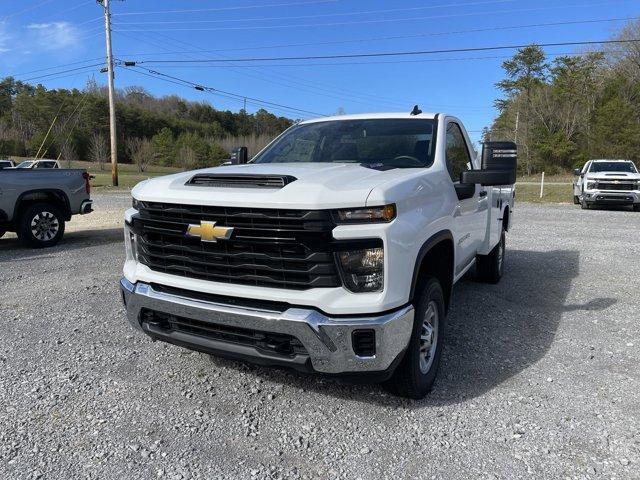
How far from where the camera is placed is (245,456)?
2.77 m

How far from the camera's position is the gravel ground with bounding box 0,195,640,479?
2707mm

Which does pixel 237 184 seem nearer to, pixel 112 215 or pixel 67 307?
pixel 67 307

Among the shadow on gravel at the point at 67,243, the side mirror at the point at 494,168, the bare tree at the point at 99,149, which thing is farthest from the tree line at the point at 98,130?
the side mirror at the point at 494,168

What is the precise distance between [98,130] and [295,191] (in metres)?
101

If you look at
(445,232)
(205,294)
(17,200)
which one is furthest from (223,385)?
(17,200)

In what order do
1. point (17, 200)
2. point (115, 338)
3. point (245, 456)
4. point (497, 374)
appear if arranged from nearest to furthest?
point (245, 456) < point (497, 374) < point (115, 338) < point (17, 200)

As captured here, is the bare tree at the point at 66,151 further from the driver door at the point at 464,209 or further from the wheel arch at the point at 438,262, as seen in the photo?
the wheel arch at the point at 438,262

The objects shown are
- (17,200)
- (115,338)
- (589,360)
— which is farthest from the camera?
(17,200)

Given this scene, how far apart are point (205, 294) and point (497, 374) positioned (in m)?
2.19

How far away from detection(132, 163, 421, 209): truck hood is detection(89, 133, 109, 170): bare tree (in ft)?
276

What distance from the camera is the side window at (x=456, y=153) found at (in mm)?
4189

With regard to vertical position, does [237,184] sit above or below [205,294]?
above

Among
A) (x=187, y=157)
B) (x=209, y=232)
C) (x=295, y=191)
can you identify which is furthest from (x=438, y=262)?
(x=187, y=157)

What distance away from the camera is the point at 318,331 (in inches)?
107
